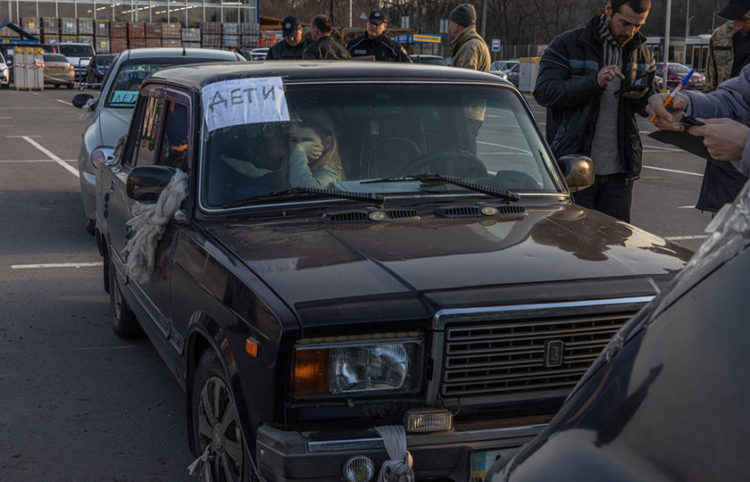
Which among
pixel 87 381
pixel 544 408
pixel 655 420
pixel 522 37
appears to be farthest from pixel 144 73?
pixel 522 37

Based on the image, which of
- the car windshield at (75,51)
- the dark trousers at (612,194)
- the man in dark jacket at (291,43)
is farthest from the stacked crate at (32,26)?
the dark trousers at (612,194)

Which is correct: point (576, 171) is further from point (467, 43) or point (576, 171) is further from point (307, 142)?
point (467, 43)

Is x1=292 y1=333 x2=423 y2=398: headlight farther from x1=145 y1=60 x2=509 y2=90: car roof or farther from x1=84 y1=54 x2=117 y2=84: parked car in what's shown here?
x1=84 y1=54 x2=117 y2=84: parked car

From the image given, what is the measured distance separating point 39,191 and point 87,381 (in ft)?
25.2

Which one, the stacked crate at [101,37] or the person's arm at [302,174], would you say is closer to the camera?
the person's arm at [302,174]

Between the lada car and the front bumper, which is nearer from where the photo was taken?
the front bumper

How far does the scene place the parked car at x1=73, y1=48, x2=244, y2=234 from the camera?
990 cm

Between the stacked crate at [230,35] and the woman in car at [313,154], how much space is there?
62585 millimetres

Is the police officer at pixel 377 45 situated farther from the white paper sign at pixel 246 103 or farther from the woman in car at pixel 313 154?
the woman in car at pixel 313 154

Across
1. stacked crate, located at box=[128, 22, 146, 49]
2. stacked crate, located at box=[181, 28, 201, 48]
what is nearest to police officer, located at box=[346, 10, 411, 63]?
stacked crate, located at box=[128, 22, 146, 49]

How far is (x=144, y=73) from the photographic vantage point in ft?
35.1

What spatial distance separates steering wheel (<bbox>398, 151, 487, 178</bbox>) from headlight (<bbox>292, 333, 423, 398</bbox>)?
145 cm

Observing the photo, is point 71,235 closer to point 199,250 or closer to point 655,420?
point 199,250

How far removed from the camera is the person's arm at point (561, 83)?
19.9 feet
